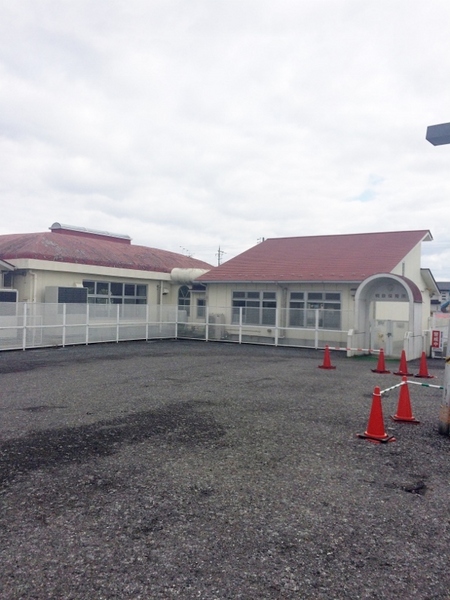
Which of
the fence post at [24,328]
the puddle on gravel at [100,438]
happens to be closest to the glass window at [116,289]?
the fence post at [24,328]

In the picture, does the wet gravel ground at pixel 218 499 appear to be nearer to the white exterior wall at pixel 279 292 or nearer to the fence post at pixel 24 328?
the fence post at pixel 24 328

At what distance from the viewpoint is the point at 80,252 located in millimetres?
24578

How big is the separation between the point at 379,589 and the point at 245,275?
2130cm

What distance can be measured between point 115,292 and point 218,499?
70.2 feet

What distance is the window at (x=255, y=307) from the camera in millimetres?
23219

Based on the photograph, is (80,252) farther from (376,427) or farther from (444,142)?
(376,427)

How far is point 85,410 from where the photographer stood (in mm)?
8859

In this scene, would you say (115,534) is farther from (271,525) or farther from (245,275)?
(245,275)

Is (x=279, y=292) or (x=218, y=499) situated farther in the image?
(x=279, y=292)

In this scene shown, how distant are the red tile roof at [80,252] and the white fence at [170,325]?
10.7ft

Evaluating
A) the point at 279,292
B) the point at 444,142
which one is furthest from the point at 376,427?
the point at 279,292

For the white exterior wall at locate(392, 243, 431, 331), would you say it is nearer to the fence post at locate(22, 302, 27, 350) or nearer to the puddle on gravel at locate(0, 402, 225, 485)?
the fence post at locate(22, 302, 27, 350)

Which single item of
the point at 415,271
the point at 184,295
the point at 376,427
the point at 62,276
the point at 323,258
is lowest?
the point at 376,427

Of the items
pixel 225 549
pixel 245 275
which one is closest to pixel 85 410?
pixel 225 549
